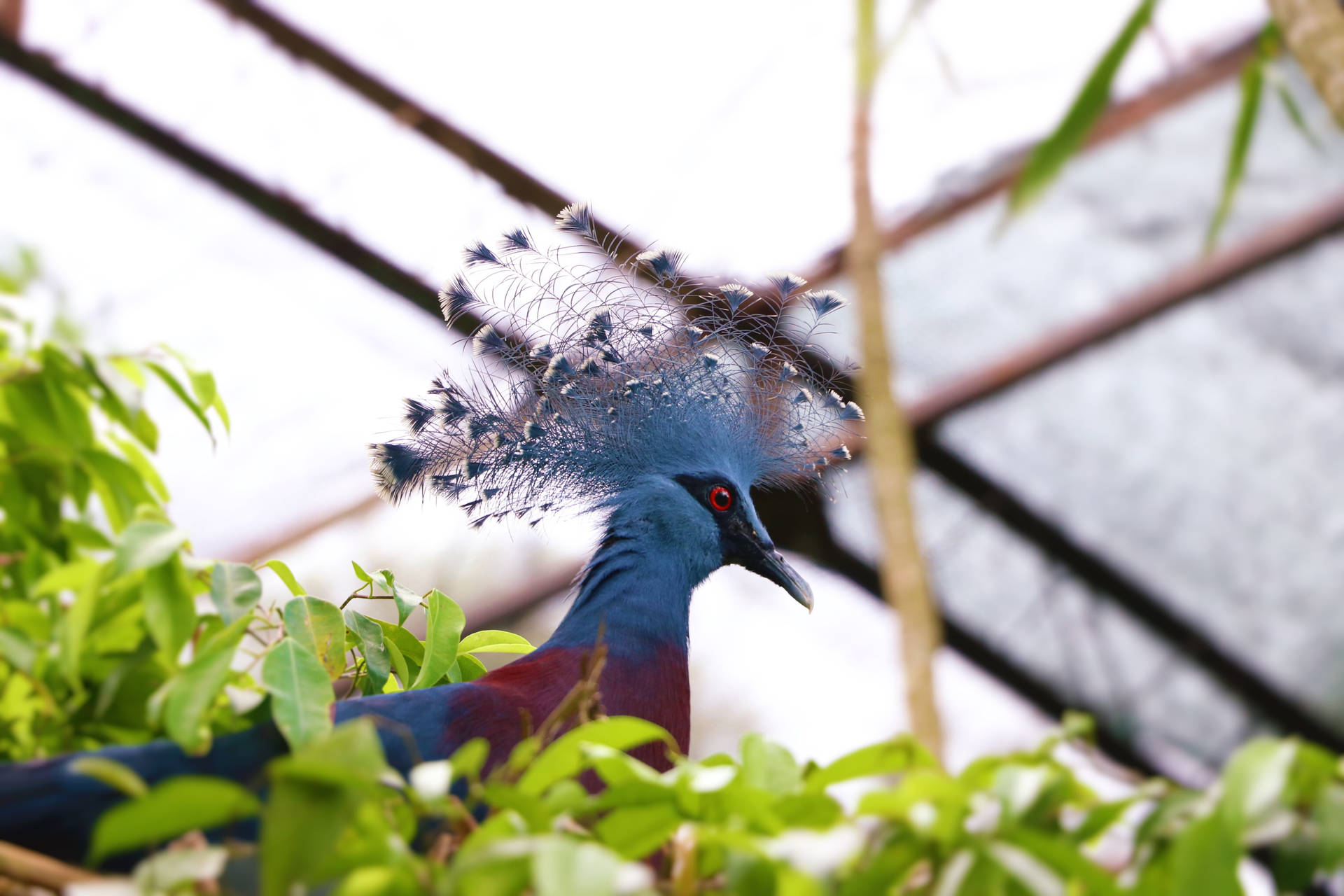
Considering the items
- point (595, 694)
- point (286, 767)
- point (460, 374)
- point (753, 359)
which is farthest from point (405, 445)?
point (286, 767)

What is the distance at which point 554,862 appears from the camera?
0.54 m

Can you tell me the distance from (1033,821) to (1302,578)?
4790 mm

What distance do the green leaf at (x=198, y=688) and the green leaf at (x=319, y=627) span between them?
0.26 ft

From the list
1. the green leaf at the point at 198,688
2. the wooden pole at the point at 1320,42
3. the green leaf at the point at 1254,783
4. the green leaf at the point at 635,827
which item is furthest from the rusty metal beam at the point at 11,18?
the green leaf at the point at 1254,783

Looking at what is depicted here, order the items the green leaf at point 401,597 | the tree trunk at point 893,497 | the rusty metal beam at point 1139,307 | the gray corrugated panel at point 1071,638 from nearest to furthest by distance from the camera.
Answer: the green leaf at point 401,597, the tree trunk at point 893,497, the rusty metal beam at point 1139,307, the gray corrugated panel at point 1071,638

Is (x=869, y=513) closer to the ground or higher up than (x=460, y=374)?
higher up

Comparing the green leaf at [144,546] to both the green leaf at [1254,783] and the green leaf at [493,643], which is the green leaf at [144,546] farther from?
the green leaf at [1254,783]

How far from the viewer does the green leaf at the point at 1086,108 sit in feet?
4.07

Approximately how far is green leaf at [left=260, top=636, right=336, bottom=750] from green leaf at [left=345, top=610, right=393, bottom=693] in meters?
0.22

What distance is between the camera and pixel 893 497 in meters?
1.81

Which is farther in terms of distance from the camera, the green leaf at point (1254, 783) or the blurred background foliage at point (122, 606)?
the blurred background foliage at point (122, 606)

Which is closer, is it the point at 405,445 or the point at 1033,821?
the point at 1033,821

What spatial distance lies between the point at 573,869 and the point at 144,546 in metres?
0.38

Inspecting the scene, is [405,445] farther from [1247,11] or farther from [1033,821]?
[1247,11]
